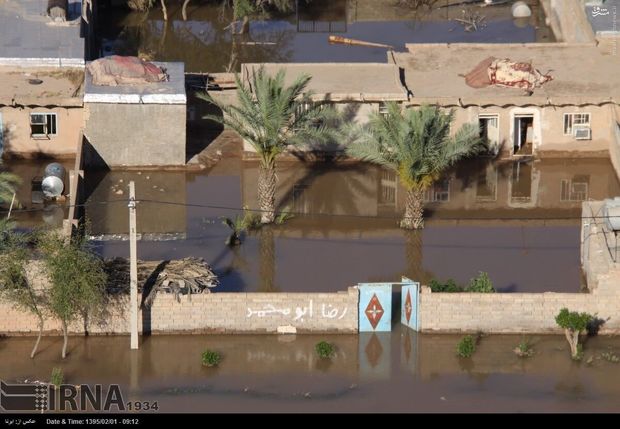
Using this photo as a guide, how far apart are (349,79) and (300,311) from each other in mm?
13437

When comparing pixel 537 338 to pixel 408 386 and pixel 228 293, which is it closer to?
pixel 408 386

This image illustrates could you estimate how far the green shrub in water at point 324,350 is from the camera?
107 feet

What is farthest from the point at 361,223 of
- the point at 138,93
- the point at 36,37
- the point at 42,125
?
the point at 36,37

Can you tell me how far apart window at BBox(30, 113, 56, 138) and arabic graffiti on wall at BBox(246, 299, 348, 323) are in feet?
42.5

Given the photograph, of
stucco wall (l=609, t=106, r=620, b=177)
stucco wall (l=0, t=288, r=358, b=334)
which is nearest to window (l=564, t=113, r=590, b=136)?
stucco wall (l=609, t=106, r=620, b=177)

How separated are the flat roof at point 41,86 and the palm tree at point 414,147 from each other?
9293 mm

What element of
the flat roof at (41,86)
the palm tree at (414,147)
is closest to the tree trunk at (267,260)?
the palm tree at (414,147)

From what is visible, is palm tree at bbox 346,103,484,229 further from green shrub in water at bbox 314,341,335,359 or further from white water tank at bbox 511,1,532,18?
white water tank at bbox 511,1,532,18

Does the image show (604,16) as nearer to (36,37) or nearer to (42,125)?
(36,37)

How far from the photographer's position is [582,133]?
145 feet

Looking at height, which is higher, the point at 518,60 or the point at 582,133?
the point at 518,60

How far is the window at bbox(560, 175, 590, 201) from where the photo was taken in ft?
139

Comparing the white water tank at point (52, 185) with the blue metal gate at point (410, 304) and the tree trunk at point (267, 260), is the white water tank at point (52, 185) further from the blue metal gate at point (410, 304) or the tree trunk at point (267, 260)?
the blue metal gate at point (410, 304)

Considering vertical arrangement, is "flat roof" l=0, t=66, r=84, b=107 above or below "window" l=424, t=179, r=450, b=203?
above
